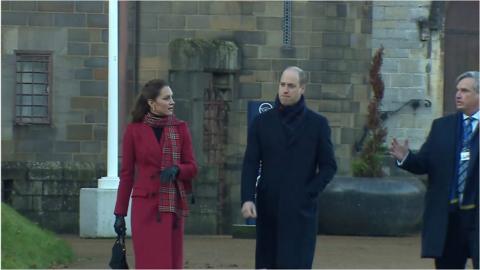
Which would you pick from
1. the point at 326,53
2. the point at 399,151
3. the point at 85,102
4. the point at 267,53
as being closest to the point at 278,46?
the point at 267,53

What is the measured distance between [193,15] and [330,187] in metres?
3.21

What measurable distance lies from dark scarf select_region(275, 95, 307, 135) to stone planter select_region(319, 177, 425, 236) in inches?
299

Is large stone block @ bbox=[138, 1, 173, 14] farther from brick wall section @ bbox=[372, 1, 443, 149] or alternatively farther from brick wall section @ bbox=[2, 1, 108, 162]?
brick wall section @ bbox=[372, 1, 443, 149]

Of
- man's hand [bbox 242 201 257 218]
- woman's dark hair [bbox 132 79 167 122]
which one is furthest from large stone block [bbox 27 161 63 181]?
man's hand [bbox 242 201 257 218]

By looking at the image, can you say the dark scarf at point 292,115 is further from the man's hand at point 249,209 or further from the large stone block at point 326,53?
the large stone block at point 326,53

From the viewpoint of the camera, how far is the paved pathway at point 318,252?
11.3 meters

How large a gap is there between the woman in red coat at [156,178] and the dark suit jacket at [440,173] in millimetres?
1676

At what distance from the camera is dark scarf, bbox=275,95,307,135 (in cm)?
744

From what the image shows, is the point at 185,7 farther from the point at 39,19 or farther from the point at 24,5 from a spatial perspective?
the point at 24,5

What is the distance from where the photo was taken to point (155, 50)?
50.5ft

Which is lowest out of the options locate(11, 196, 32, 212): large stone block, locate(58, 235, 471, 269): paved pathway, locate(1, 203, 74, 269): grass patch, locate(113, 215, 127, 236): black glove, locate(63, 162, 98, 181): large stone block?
locate(58, 235, 471, 269): paved pathway

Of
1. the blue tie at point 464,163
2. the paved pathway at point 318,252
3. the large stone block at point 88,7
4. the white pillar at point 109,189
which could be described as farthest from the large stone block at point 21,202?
the blue tie at point 464,163

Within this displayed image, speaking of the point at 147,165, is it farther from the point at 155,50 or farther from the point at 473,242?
the point at 155,50

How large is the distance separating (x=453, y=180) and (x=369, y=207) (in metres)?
7.81
